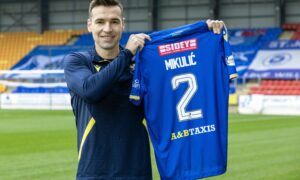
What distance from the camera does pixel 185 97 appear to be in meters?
4.73

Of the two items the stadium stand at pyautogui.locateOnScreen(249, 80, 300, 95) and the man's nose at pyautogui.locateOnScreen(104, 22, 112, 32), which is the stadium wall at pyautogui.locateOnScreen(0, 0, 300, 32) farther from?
the man's nose at pyautogui.locateOnScreen(104, 22, 112, 32)

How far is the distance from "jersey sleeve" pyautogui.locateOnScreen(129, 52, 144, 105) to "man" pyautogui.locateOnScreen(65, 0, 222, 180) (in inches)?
1.4

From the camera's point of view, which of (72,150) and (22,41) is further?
(22,41)

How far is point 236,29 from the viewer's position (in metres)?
43.1

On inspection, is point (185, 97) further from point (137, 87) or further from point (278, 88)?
point (278, 88)

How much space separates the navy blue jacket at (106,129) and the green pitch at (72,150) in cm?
672

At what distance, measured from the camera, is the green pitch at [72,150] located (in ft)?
37.7

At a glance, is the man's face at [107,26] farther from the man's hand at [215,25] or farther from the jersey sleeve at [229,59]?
the jersey sleeve at [229,59]

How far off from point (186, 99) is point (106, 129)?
2.49ft

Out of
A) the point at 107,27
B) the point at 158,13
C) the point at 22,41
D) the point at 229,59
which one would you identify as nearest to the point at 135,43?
the point at 107,27

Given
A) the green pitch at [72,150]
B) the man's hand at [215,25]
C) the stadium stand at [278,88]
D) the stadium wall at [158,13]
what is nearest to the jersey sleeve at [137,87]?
the man's hand at [215,25]

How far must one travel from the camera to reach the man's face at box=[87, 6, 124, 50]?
4.15 meters

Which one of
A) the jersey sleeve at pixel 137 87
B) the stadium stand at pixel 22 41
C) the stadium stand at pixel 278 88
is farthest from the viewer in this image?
the stadium stand at pixel 22 41

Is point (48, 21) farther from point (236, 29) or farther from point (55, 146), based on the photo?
point (55, 146)
